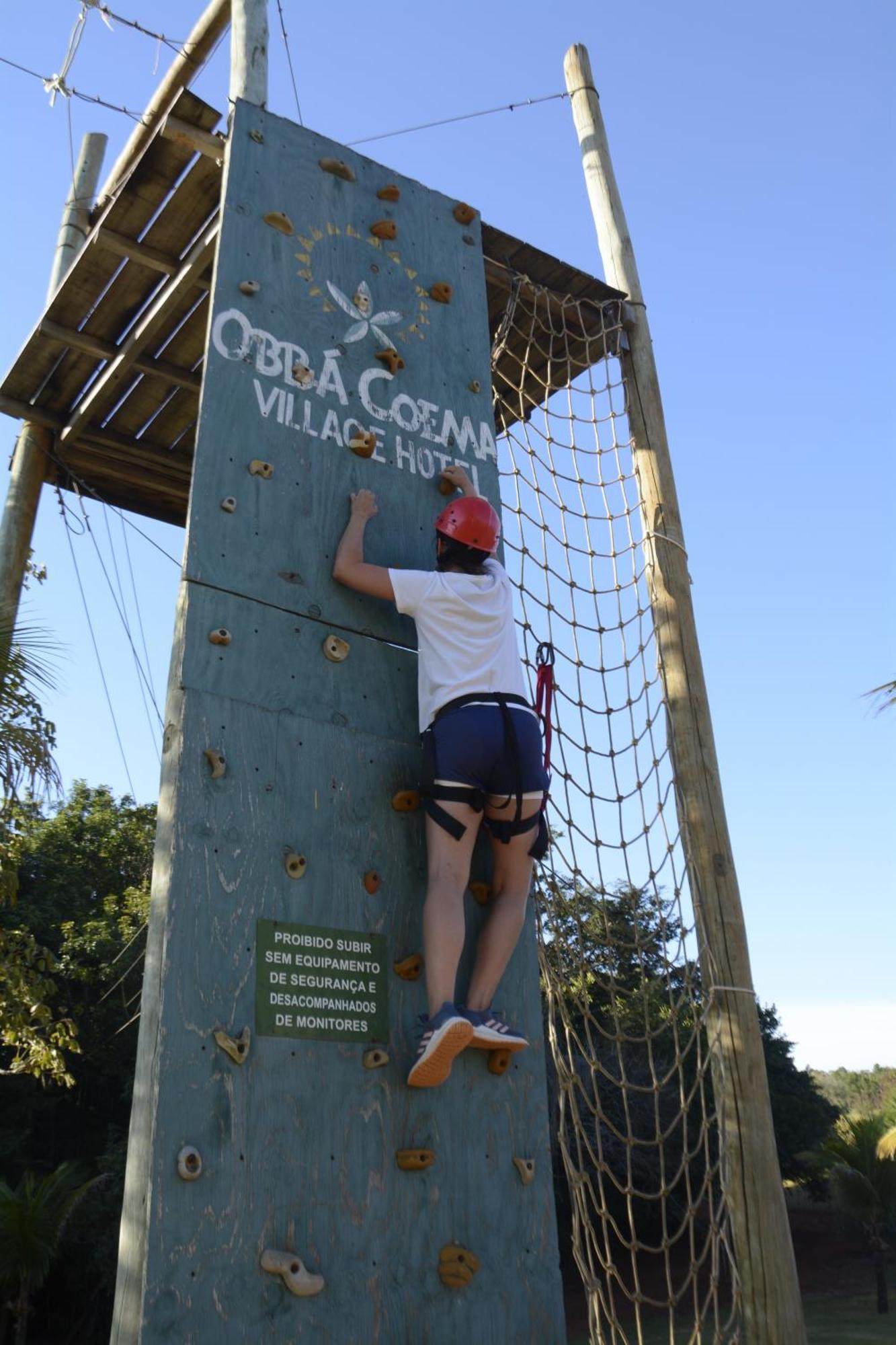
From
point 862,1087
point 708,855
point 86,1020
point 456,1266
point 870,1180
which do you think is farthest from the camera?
point 862,1087

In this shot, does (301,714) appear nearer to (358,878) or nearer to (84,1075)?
(358,878)

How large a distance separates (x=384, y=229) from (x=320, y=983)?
2.63m

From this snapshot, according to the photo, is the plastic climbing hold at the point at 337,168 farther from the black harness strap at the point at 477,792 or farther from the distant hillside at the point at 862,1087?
the distant hillside at the point at 862,1087

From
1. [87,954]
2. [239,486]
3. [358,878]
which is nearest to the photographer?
[358,878]

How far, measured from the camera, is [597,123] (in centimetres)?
631

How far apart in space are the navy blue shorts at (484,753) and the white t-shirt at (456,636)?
7 centimetres

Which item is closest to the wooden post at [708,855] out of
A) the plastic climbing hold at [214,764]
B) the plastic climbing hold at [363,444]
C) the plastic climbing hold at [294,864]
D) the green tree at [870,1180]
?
the plastic climbing hold at [363,444]

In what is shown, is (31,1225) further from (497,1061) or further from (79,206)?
(497,1061)

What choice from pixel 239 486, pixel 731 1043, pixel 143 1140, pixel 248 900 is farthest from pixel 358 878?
pixel 731 1043

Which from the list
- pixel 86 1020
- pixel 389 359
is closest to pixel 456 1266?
pixel 389 359

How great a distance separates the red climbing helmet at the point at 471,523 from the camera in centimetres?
362

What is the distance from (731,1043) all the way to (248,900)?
232cm

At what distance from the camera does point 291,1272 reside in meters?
2.64

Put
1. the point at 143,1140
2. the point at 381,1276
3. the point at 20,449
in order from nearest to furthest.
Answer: the point at 143,1140 < the point at 381,1276 < the point at 20,449
